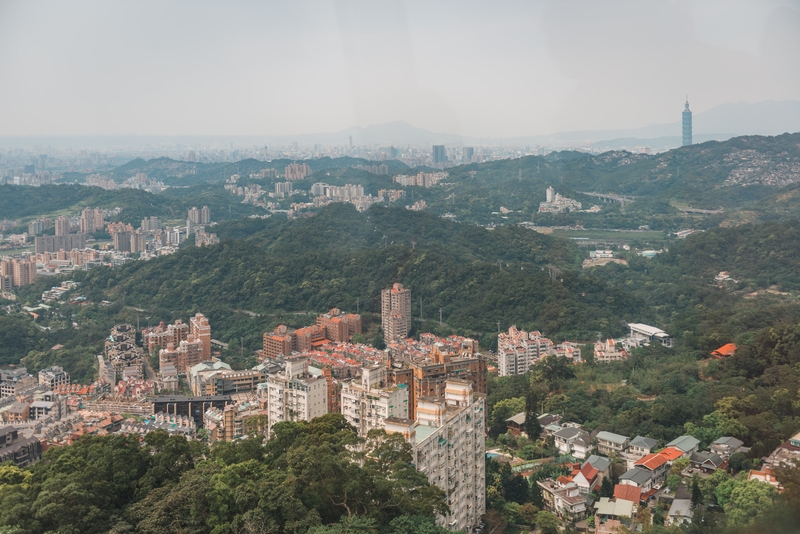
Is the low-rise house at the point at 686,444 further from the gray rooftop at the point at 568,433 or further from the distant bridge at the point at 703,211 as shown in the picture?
the distant bridge at the point at 703,211

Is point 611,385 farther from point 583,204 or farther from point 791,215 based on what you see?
point 583,204

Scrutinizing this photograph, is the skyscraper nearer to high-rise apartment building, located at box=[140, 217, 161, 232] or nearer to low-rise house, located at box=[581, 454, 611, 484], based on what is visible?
low-rise house, located at box=[581, 454, 611, 484]

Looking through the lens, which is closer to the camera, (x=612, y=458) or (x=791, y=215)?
(x=612, y=458)

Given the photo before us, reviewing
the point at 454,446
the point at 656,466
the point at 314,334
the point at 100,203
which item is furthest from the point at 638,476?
the point at 100,203

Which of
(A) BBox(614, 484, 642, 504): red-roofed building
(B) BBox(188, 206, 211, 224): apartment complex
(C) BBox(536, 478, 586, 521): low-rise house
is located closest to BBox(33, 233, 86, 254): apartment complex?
(B) BBox(188, 206, 211, 224): apartment complex

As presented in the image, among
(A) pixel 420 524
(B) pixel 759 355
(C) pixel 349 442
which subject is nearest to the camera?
(A) pixel 420 524

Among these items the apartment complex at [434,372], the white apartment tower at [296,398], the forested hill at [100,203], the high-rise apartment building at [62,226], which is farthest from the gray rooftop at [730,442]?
the forested hill at [100,203]

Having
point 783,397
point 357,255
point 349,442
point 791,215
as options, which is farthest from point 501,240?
point 349,442

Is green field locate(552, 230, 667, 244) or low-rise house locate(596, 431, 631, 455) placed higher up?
green field locate(552, 230, 667, 244)
